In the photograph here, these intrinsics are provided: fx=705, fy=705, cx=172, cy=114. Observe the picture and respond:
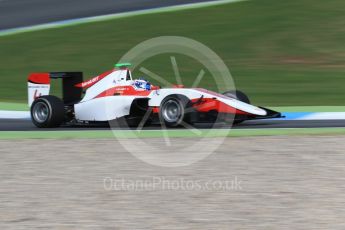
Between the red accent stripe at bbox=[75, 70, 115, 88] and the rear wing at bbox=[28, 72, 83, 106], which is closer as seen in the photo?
the red accent stripe at bbox=[75, 70, 115, 88]

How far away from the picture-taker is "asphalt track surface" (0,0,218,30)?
73.4 feet

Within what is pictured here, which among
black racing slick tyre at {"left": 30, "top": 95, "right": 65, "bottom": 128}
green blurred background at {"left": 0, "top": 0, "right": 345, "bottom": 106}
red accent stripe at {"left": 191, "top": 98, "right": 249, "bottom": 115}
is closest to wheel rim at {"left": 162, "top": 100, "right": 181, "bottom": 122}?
red accent stripe at {"left": 191, "top": 98, "right": 249, "bottom": 115}

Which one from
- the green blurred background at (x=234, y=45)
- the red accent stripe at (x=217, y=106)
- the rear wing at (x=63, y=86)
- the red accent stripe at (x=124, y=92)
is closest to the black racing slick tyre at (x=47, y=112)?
the rear wing at (x=63, y=86)

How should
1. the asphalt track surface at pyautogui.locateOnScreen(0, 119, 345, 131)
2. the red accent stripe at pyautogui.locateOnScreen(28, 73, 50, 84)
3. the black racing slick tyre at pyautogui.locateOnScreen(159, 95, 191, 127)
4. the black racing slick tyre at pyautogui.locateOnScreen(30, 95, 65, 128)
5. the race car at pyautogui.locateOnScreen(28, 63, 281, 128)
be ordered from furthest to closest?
the red accent stripe at pyautogui.locateOnScreen(28, 73, 50, 84) < the black racing slick tyre at pyautogui.locateOnScreen(30, 95, 65, 128) < the asphalt track surface at pyautogui.locateOnScreen(0, 119, 345, 131) < the race car at pyautogui.locateOnScreen(28, 63, 281, 128) < the black racing slick tyre at pyautogui.locateOnScreen(159, 95, 191, 127)

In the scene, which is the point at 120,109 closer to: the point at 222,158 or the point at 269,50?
the point at 222,158

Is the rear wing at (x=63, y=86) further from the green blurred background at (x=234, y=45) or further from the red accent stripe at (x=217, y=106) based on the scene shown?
the green blurred background at (x=234, y=45)

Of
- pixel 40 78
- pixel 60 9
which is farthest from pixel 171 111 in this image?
pixel 60 9

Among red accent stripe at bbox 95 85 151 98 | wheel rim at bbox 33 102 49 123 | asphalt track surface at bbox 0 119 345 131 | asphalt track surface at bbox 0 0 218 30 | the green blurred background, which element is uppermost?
asphalt track surface at bbox 0 0 218 30

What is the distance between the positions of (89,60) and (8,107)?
4902 mm

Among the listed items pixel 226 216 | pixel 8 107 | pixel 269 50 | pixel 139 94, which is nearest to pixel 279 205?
pixel 226 216

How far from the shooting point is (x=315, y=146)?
27.9 ft

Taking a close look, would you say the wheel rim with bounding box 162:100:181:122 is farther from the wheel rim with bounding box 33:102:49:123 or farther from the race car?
the wheel rim with bounding box 33:102:49:123

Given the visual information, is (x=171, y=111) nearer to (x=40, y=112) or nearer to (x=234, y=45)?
(x=40, y=112)

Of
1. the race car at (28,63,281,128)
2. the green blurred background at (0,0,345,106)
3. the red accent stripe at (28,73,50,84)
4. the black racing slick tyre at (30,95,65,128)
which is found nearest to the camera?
the race car at (28,63,281,128)
